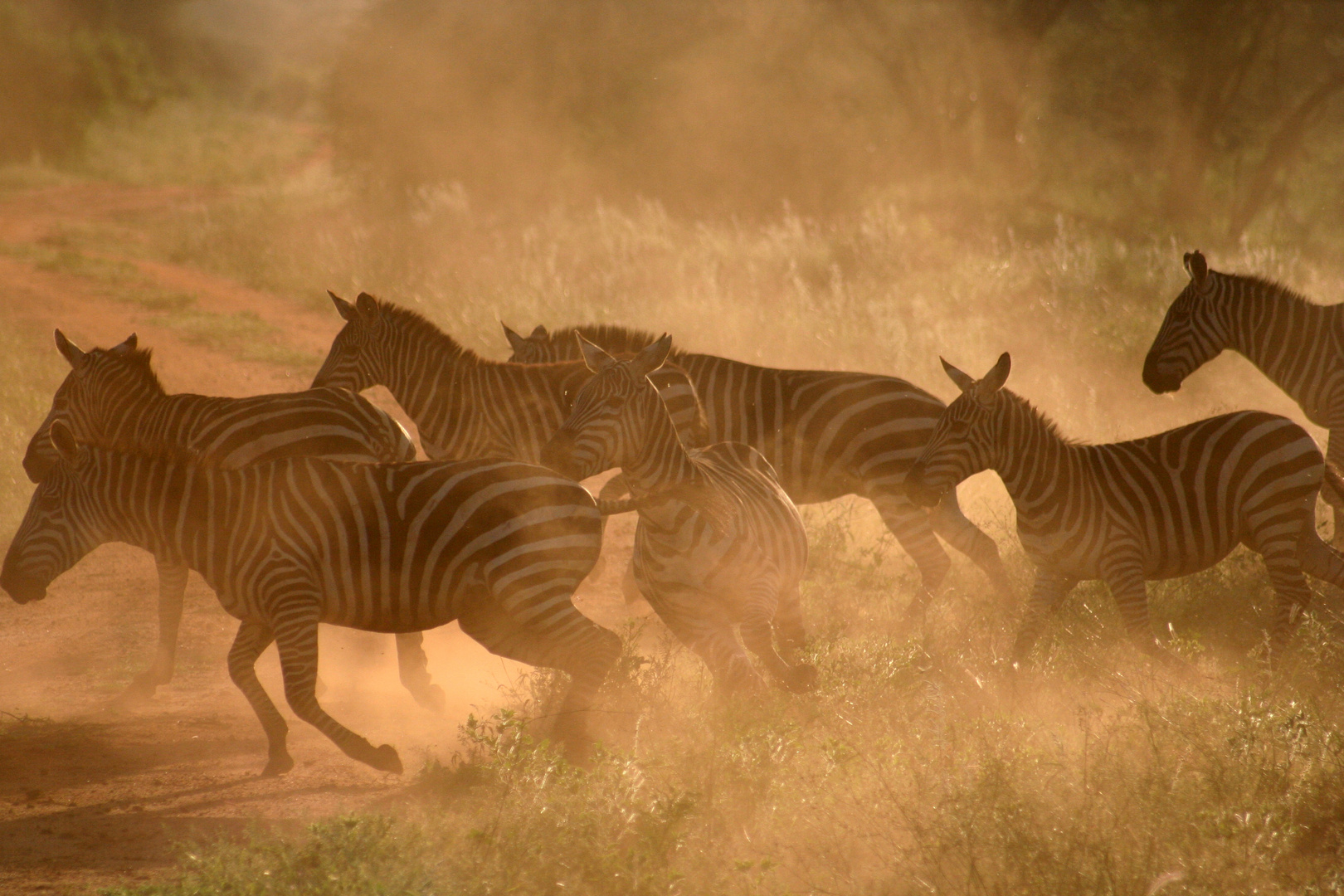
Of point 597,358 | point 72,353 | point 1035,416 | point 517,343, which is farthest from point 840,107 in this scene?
point 597,358

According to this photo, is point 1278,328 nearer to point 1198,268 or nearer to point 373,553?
point 1198,268

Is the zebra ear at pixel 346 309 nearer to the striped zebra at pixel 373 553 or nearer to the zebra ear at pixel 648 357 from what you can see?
the striped zebra at pixel 373 553

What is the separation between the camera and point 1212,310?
8.20 m

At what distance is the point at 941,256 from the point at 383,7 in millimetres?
15135

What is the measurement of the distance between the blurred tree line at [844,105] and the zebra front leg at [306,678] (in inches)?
721

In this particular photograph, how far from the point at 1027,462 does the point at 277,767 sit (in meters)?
4.10

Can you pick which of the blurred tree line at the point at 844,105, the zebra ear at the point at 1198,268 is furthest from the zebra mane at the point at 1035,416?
the blurred tree line at the point at 844,105

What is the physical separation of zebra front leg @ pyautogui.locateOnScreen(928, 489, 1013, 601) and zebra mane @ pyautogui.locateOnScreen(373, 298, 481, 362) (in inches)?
129

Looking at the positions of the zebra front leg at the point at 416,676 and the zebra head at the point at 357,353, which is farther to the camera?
the zebra head at the point at 357,353

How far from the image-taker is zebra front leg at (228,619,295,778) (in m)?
5.65

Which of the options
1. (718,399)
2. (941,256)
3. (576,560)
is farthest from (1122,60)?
(576,560)

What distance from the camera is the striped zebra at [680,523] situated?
553cm

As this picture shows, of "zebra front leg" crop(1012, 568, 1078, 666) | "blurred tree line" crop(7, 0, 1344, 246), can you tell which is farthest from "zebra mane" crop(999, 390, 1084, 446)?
"blurred tree line" crop(7, 0, 1344, 246)

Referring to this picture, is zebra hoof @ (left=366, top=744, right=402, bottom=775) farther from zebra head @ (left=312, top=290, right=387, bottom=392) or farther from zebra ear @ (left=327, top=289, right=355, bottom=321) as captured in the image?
zebra ear @ (left=327, top=289, right=355, bottom=321)
